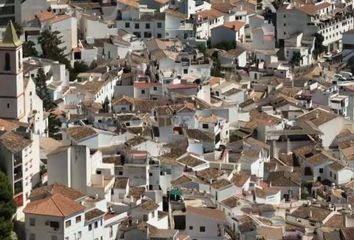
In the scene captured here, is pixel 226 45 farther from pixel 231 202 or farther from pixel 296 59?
pixel 231 202

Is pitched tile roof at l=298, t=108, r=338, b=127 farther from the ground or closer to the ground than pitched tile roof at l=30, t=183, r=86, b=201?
closer to the ground

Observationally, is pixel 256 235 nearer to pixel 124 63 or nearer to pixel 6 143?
pixel 6 143

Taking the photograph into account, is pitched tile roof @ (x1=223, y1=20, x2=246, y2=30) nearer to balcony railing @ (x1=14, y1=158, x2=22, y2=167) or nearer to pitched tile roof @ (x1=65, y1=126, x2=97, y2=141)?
pitched tile roof @ (x1=65, y1=126, x2=97, y2=141)

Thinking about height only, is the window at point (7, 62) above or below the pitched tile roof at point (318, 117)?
above

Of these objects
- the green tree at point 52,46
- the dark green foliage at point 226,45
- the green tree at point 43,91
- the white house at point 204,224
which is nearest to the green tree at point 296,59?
the dark green foliage at point 226,45

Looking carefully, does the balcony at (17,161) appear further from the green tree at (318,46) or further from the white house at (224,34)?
the green tree at (318,46)

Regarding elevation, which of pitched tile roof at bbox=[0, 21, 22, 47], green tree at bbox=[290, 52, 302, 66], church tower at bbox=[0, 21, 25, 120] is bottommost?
green tree at bbox=[290, 52, 302, 66]

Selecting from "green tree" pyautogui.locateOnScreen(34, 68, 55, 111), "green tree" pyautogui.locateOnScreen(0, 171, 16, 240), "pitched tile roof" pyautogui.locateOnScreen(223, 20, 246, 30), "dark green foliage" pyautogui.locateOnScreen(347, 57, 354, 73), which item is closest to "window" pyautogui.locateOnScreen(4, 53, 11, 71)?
"green tree" pyautogui.locateOnScreen(0, 171, 16, 240)

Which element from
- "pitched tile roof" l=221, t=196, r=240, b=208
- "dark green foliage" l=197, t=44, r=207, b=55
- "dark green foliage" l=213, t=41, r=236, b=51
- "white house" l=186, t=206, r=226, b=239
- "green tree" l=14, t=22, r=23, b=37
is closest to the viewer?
"white house" l=186, t=206, r=226, b=239
